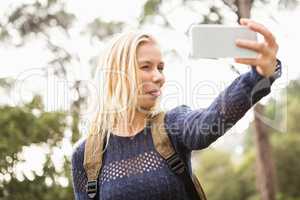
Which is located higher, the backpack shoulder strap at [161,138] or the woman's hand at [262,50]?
the woman's hand at [262,50]

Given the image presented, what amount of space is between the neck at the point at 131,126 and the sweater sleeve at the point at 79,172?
0.39 feet

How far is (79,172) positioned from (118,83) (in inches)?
11.2

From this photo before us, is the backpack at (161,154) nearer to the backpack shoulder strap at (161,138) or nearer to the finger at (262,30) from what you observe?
the backpack shoulder strap at (161,138)

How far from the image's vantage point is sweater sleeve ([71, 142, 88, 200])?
5.71 feet

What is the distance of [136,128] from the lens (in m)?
1.68

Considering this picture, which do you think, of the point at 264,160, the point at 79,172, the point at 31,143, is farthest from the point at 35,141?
the point at 264,160

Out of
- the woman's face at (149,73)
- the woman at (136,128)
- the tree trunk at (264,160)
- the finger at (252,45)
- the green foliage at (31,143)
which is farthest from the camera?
the tree trunk at (264,160)

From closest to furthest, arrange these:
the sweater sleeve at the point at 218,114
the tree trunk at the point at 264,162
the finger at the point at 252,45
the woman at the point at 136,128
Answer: the finger at the point at 252,45
the sweater sleeve at the point at 218,114
the woman at the point at 136,128
the tree trunk at the point at 264,162

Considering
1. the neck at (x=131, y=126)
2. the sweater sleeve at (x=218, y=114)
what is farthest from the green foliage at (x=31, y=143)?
the sweater sleeve at (x=218, y=114)

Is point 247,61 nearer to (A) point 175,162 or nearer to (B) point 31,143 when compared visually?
(A) point 175,162

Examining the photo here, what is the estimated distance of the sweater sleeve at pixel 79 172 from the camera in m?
1.74

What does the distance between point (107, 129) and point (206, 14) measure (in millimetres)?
6882

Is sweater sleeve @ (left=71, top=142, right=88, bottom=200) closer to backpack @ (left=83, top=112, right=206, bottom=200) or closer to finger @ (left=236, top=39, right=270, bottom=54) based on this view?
backpack @ (left=83, top=112, right=206, bottom=200)

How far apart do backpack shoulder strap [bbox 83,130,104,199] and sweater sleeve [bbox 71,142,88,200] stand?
0.11 ft
